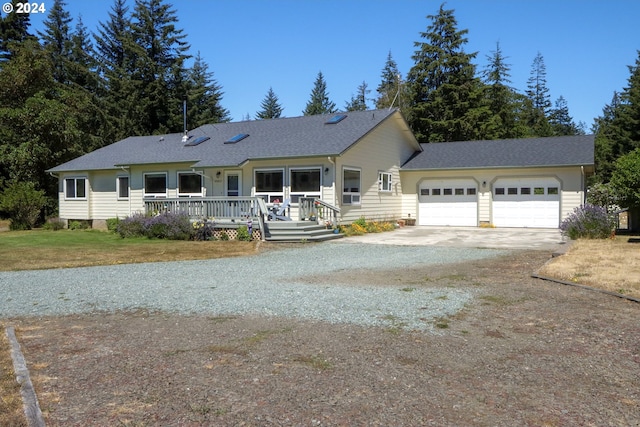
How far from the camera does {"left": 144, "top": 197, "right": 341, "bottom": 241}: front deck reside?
54.9 feet

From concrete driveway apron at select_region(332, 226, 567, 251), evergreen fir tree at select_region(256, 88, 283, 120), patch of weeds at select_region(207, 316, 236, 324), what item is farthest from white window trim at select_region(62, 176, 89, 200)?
evergreen fir tree at select_region(256, 88, 283, 120)

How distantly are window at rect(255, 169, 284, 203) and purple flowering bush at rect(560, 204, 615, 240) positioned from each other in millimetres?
10285

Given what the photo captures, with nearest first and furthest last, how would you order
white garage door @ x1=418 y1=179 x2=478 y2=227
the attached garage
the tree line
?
the attached garage → white garage door @ x1=418 y1=179 x2=478 y2=227 → the tree line

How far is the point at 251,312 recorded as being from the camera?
20.6 feet

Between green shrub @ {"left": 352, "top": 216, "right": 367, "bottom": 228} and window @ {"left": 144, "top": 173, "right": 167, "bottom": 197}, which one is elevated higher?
window @ {"left": 144, "top": 173, "right": 167, "bottom": 197}

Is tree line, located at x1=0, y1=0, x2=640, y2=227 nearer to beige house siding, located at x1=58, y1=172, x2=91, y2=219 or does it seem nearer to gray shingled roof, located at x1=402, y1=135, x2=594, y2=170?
beige house siding, located at x1=58, y1=172, x2=91, y2=219

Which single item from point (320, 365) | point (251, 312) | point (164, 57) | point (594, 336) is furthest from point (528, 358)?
point (164, 57)

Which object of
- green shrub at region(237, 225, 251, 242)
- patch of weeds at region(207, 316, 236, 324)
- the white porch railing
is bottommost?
patch of weeds at region(207, 316, 236, 324)

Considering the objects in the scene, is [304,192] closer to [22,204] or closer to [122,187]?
[122,187]

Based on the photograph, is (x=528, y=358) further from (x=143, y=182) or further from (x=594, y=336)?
(x=143, y=182)

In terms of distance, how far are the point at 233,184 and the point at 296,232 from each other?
523 centimetres

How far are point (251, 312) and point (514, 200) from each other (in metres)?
18.2

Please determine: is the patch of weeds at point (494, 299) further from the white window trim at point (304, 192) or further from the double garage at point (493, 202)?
the double garage at point (493, 202)

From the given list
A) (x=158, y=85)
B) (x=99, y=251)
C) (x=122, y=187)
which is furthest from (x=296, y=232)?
(x=158, y=85)
